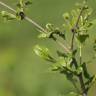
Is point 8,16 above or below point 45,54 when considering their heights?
above

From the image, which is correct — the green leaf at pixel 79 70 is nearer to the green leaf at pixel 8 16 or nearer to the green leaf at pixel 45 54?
the green leaf at pixel 45 54

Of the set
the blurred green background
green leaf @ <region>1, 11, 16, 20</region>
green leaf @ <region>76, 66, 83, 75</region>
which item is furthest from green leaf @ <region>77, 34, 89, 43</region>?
the blurred green background

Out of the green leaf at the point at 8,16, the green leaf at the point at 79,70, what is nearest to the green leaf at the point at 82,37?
the green leaf at the point at 79,70

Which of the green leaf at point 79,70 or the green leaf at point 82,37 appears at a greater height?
the green leaf at point 82,37

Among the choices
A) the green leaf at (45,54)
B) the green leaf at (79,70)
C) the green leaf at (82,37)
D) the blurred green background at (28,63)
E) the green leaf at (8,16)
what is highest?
the green leaf at (8,16)

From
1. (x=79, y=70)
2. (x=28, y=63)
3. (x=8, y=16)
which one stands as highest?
(x=8, y=16)

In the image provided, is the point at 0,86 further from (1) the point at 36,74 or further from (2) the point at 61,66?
(2) the point at 61,66

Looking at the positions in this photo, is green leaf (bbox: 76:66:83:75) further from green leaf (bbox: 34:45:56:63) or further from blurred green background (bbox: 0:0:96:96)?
blurred green background (bbox: 0:0:96:96)

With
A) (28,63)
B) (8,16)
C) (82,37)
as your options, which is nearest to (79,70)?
(82,37)

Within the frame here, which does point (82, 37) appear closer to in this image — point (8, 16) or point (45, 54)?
point (45, 54)
